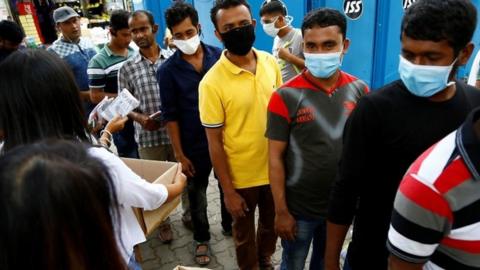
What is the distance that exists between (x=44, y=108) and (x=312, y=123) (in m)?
1.09

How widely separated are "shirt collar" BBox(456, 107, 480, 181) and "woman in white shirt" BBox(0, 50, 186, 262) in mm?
1011

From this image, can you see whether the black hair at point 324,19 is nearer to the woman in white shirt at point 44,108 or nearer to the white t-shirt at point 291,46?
the woman in white shirt at point 44,108

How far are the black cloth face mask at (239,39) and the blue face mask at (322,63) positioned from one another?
0.46 m

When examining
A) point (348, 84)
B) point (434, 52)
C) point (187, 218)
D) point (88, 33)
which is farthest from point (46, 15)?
point (434, 52)

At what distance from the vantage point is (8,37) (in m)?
3.34

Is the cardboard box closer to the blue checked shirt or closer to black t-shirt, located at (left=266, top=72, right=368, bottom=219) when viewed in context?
black t-shirt, located at (left=266, top=72, right=368, bottom=219)

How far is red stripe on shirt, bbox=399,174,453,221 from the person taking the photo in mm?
783

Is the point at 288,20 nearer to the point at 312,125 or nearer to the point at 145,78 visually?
the point at 145,78

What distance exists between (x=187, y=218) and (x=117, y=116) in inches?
52.1

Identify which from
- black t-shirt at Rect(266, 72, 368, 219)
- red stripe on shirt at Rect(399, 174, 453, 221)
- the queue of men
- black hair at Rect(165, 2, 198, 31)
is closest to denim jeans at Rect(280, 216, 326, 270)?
the queue of men

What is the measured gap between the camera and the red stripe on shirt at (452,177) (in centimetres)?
76

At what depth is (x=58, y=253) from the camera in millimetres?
702

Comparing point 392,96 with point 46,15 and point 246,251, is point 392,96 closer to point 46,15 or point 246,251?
point 246,251

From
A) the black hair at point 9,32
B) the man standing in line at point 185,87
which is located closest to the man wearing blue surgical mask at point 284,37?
the man standing in line at point 185,87
